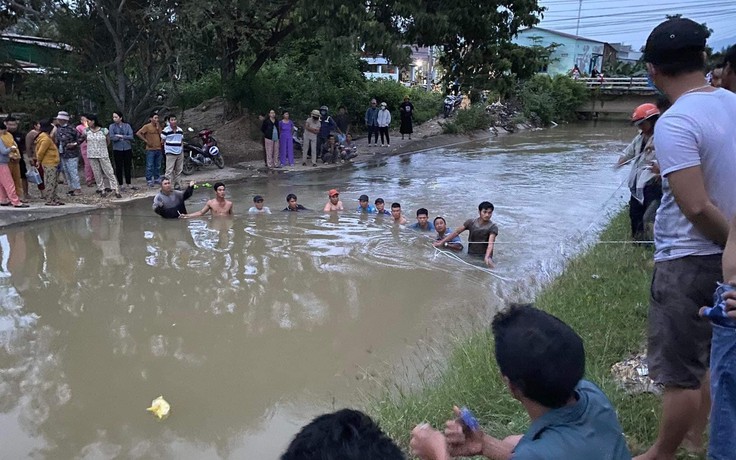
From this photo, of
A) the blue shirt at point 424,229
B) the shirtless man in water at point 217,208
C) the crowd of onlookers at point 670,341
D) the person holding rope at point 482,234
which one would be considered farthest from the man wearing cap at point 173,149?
the crowd of onlookers at point 670,341

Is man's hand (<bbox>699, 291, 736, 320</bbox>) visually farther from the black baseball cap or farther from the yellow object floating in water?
the yellow object floating in water

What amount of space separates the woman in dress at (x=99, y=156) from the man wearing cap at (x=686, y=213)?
1129 centimetres

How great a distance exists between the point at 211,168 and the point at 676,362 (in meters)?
14.6

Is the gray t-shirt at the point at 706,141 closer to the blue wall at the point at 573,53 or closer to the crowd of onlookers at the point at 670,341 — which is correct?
the crowd of onlookers at the point at 670,341

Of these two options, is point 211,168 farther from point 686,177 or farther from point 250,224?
point 686,177

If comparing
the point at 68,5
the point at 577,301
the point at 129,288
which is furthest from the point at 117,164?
the point at 577,301

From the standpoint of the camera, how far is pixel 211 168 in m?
16.1

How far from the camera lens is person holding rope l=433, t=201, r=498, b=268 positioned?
28.1 ft

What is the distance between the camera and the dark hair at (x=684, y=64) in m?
2.44

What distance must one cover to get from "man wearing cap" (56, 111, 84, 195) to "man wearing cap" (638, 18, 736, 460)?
11364 mm

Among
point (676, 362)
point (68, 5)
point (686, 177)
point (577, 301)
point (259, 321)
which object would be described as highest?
point (68, 5)

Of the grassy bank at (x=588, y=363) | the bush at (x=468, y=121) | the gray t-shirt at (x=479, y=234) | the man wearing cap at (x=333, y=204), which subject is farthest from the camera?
the bush at (x=468, y=121)

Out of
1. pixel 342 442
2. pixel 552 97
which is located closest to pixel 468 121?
pixel 552 97

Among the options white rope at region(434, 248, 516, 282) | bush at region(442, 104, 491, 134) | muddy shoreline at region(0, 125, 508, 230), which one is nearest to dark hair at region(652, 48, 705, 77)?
white rope at region(434, 248, 516, 282)
